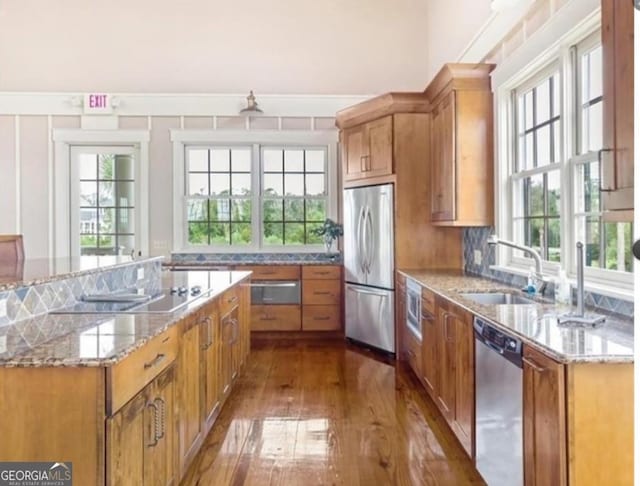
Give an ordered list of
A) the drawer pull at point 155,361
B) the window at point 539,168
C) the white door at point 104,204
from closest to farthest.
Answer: the drawer pull at point 155,361 → the window at point 539,168 → the white door at point 104,204

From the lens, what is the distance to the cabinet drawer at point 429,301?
3.06 meters

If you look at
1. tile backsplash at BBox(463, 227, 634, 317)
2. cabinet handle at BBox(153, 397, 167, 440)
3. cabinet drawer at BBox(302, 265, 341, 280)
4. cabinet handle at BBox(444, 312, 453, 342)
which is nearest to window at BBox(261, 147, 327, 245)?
cabinet drawer at BBox(302, 265, 341, 280)

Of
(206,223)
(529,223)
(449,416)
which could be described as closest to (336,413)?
(449,416)

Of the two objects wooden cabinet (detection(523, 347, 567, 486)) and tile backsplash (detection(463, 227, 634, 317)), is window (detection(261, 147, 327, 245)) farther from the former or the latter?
wooden cabinet (detection(523, 347, 567, 486))

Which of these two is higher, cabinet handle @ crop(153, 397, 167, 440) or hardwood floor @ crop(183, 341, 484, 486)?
cabinet handle @ crop(153, 397, 167, 440)

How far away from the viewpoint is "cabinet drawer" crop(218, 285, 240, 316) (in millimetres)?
2970

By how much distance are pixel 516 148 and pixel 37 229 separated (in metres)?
5.47

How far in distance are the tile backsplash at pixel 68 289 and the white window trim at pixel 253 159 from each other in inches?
95.7

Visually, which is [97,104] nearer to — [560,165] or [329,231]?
[329,231]

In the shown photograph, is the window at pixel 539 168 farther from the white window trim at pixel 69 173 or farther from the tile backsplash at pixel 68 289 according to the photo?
the white window trim at pixel 69 173

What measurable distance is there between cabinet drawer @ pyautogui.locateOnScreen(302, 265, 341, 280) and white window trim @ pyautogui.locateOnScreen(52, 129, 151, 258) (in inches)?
81.0

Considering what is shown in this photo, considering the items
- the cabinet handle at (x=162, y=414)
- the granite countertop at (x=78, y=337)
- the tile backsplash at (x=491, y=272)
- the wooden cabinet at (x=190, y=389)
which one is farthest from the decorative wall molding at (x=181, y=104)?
the cabinet handle at (x=162, y=414)

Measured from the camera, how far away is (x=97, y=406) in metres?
1.41

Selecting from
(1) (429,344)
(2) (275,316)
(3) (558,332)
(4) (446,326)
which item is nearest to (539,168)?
(4) (446,326)
